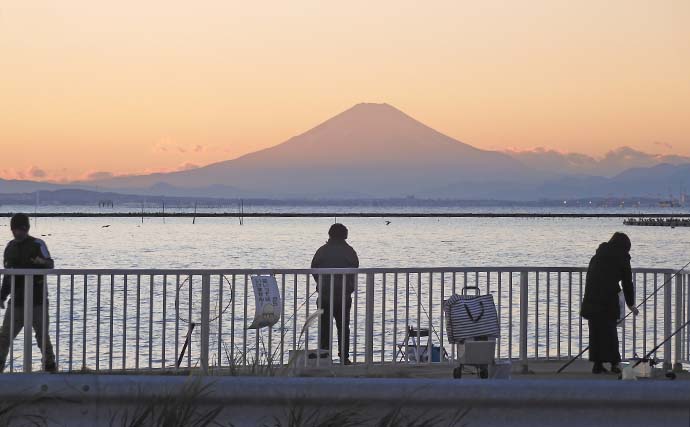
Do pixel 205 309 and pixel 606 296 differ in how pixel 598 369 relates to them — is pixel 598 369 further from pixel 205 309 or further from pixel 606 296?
pixel 205 309

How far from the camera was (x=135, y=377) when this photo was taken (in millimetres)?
5004

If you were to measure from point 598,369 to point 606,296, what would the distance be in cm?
76

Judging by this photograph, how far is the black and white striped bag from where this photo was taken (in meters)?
10.1

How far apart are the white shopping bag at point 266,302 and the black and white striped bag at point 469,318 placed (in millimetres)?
1678

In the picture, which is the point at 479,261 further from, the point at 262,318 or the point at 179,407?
the point at 179,407

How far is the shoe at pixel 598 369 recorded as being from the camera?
1152cm

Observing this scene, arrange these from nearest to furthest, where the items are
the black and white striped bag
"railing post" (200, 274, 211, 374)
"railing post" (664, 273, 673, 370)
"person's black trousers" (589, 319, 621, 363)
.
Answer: "railing post" (200, 274, 211, 374) < the black and white striped bag < "railing post" (664, 273, 673, 370) < "person's black trousers" (589, 319, 621, 363)

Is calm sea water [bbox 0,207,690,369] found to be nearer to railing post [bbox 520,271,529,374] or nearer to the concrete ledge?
railing post [bbox 520,271,529,374]

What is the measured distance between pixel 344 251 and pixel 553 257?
6887 cm

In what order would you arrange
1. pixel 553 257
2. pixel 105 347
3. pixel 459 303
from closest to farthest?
1. pixel 459 303
2. pixel 105 347
3. pixel 553 257

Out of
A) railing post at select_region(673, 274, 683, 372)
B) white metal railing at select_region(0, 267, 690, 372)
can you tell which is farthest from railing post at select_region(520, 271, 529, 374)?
railing post at select_region(673, 274, 683, 372)

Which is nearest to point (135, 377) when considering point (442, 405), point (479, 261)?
point (442, 405)

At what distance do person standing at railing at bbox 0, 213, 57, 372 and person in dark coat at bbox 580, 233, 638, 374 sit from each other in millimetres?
5454

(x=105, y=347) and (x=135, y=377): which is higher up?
(x=135, y=377)
